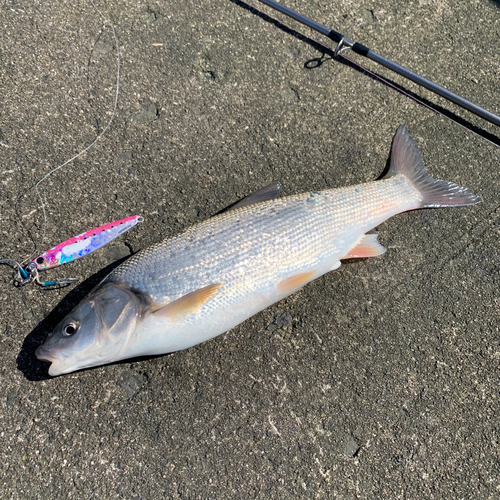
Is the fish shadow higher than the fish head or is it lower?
lower

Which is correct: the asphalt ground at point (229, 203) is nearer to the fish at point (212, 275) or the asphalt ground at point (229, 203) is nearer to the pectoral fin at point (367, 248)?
the pectoral fin at point (367, 248)

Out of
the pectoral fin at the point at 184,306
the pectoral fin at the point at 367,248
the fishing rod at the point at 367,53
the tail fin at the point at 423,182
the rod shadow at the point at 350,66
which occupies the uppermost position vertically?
the fishing rod at the point at 367,53

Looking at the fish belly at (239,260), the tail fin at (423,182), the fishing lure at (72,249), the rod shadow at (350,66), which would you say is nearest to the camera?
the fish belly at (239,260)

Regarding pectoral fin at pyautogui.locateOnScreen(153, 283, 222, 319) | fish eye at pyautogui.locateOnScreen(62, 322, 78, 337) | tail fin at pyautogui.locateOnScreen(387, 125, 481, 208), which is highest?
tail fin at pyautogui.locateOnScreen(387, 125, 481, 208)

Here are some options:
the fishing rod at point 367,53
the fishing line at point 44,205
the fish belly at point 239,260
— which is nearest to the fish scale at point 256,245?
the fish belly at point 239,260

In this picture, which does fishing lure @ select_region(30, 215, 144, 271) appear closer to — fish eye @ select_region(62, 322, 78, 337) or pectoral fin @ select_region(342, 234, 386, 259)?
fish eye @ select_region(62, 322, 78, 337)

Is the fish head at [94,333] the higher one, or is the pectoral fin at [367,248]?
the pectoral fin at [367,248]

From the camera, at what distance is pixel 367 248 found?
292 centimetres

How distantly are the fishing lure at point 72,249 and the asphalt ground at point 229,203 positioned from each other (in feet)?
0.25

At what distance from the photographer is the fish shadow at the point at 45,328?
256cm

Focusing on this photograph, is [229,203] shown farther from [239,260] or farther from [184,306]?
[184,306]

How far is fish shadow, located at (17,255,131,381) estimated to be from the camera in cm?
256

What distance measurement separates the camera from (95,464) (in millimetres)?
2471

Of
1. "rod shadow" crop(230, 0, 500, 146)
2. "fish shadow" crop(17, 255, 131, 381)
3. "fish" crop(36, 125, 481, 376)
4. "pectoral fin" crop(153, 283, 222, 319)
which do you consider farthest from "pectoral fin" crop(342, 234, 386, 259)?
"fish shadow" crop(17, 255, 131, 381)
